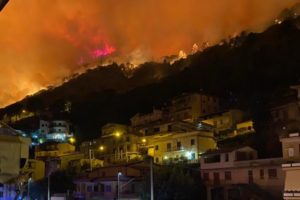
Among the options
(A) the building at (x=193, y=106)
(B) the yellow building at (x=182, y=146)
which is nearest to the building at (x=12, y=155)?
(B) the yellow building at (x=182, y=146)

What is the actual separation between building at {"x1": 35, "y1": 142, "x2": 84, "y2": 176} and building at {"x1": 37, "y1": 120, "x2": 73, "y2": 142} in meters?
11.7

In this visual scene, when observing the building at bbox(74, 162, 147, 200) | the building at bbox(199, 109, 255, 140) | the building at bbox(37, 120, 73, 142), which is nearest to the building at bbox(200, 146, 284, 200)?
the building at bbox(74, 162, 147, 200)

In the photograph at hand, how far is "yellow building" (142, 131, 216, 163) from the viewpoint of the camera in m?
46.5

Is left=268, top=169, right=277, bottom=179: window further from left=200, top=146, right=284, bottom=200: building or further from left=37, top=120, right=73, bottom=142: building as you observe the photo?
left=37, top=120, right=73, bottom=142: building

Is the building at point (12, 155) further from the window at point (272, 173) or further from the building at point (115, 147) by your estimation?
the building at point (115, 147)

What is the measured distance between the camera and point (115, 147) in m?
57.1

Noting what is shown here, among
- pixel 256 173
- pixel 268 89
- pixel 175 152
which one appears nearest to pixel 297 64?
pixel 268 89

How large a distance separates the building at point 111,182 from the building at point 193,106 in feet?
62.8

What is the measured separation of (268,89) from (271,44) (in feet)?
60.2

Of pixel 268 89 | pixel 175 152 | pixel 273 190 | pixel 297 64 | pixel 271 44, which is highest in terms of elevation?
pixel 271 44

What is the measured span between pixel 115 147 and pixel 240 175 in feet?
79.6

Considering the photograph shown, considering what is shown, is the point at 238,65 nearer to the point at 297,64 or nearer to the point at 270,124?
the point at 297,64

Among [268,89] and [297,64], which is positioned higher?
[297,64]

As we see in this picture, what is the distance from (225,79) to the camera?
7575 centimetres
